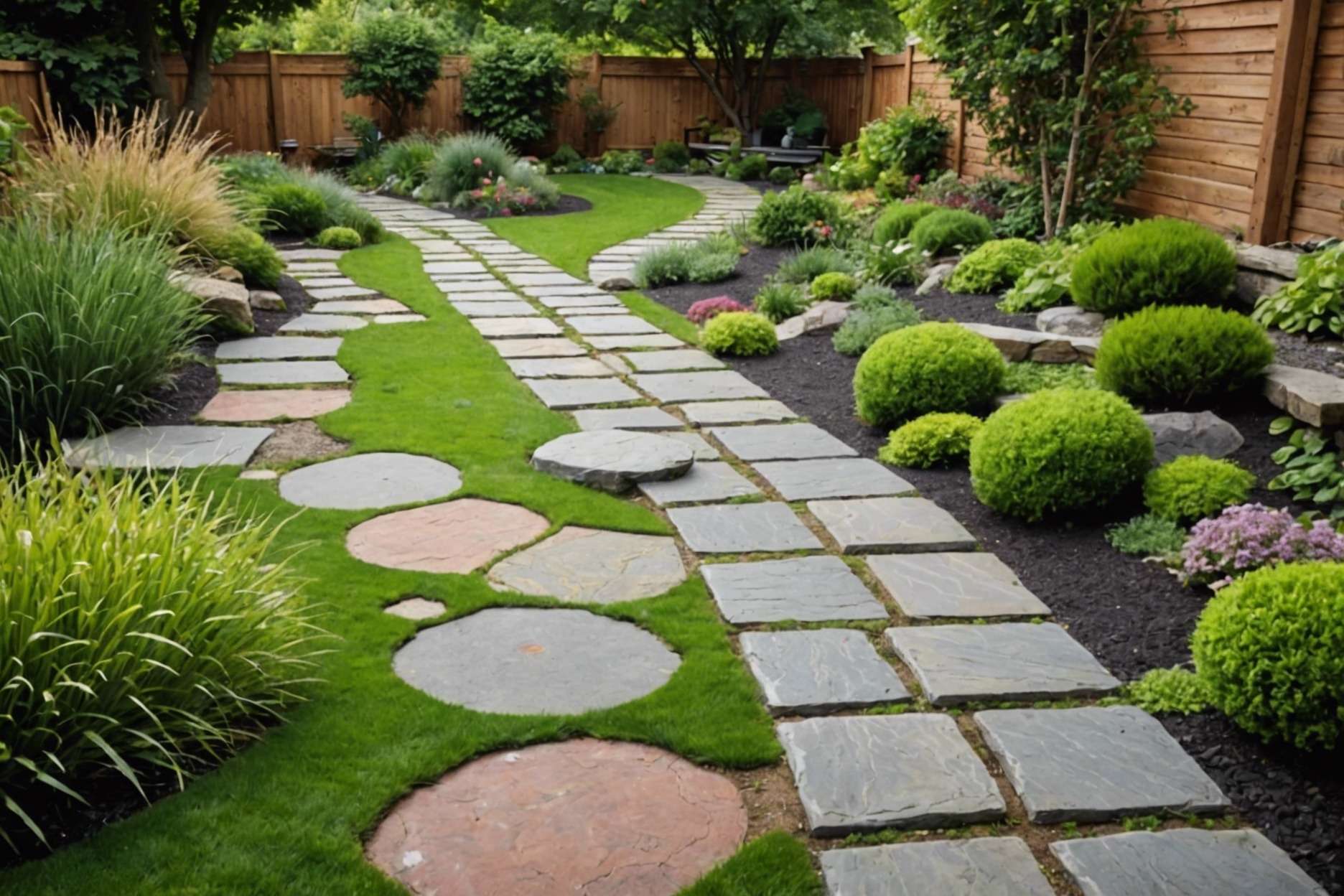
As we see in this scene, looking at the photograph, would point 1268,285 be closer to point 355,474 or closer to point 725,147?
point 355,474

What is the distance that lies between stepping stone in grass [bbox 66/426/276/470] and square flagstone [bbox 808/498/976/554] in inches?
93.3

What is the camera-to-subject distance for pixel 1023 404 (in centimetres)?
416

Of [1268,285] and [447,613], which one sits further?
[1268,285]

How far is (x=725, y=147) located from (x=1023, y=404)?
1570 cm

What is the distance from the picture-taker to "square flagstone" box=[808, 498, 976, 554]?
3.83 m

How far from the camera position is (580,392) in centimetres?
573

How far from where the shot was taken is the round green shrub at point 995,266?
7348 mm

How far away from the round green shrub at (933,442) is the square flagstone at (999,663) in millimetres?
1507

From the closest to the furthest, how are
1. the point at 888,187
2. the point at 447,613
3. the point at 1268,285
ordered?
the point at 447,613
the point at 1268,285
the point at 888,187

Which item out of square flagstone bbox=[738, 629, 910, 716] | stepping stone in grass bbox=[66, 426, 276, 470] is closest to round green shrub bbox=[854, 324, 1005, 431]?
square flagstone bbox=[738, 629, 910, 716]

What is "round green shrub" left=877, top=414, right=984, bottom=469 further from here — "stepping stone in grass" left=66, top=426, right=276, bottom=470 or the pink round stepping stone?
"stepping stone in grass" left=66, top=426, right=276, bottom=470

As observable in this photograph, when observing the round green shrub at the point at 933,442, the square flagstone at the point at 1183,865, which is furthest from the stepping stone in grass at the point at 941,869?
the round green shrub at the point at 933,442

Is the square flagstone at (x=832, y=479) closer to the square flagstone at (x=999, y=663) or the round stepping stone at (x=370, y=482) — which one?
the square flagstone at (x=999, y=663)

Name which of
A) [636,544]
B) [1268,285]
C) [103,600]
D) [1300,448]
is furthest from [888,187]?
[103,600]
